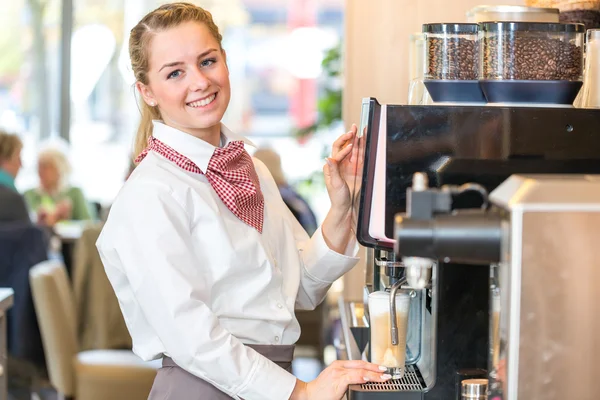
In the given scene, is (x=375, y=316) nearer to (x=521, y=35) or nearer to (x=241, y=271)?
(x=241, y=271)

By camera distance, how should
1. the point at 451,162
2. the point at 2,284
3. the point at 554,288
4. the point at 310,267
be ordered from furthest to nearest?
the point at 2,284
the point at 310,267
the point at 451,162
the point at 554,288

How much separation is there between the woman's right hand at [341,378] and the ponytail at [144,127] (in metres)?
0.60

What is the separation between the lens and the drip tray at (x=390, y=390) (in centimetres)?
132

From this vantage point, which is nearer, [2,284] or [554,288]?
[554,288]

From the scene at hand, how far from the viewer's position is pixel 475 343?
1.30 m

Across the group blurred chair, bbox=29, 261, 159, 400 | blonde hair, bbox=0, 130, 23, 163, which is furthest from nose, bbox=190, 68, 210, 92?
blonde hair, bbox=0, 130, 23, 163

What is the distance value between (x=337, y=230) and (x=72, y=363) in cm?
167

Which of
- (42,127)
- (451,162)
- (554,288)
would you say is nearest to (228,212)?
(451,162)

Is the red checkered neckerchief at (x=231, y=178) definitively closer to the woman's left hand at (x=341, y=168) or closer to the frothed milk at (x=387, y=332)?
the woman's left hand at (x=341, y=168)

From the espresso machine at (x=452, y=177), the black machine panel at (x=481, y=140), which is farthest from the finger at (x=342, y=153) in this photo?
the black machine panel at (x=481, y=140)

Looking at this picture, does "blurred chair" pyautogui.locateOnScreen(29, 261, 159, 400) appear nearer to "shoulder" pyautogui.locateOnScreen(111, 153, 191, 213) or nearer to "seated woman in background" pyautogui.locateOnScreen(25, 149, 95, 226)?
"shoulder" pyautogui.locateOnScreen(111, 153, 191, 213)

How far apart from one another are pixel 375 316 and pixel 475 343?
0.19 meters

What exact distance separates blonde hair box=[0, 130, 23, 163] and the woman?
3600mm

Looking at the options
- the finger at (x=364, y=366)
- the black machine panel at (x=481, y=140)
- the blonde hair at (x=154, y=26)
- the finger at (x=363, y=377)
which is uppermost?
the blonde hair at (x=154, y=26)
